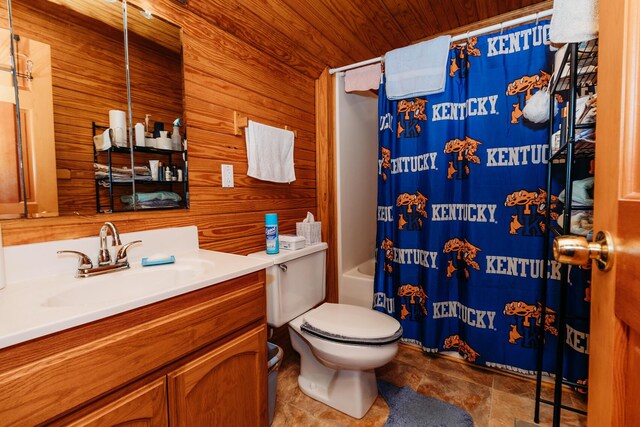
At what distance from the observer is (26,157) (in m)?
0.93

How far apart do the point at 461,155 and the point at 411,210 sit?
0.42 meters

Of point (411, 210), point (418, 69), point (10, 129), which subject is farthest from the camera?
point (411, 210)

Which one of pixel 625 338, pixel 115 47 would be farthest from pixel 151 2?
pixel 625 338

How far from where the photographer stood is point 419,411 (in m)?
1.40

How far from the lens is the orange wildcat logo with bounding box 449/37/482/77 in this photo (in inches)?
62.9

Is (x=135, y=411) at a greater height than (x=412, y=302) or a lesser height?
greater

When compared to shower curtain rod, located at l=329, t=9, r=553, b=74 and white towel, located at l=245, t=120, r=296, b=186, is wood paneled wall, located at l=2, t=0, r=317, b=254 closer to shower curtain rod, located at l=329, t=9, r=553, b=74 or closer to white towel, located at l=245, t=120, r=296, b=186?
white towel, located at l=245, t=120, r=296, b=186

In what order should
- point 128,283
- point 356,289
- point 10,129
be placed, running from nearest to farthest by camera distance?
point 10,129 → point 128,283 → point 356,289

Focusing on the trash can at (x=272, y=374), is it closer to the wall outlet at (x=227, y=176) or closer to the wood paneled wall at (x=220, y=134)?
the wood paneled wall at (x=220, y=134)

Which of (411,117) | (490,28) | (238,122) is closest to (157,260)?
(238,122)

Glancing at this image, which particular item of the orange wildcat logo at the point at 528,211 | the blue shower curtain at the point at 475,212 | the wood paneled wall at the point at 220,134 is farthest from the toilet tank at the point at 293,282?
the orange wildcat logo at the point at 528,211

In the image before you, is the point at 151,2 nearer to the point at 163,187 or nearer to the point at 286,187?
→ the point at 163,187

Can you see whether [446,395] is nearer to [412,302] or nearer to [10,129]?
[412,302]

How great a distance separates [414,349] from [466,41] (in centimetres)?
187
